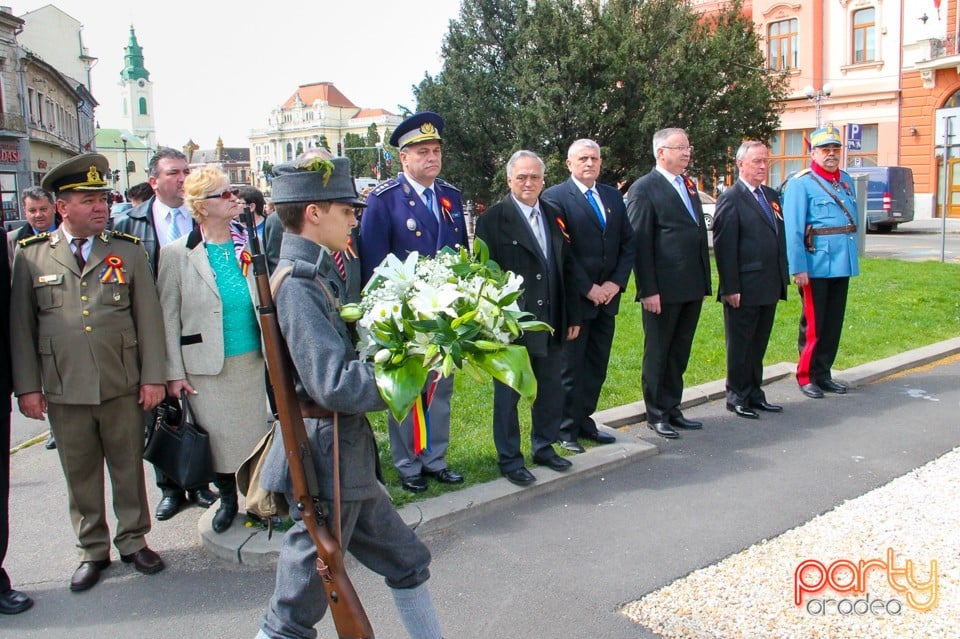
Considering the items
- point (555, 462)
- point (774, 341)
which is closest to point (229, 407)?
point (555, 462)

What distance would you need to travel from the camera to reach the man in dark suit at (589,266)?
5887 millimetres

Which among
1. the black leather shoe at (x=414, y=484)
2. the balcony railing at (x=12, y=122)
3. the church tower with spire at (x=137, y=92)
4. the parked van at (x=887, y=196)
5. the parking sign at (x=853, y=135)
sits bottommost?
the black leather shoe at (x=414, y=484)

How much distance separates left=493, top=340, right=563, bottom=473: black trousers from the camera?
5203mm

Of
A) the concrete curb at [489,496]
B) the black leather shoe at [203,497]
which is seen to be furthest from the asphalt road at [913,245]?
the black leather shoe at [203,497]

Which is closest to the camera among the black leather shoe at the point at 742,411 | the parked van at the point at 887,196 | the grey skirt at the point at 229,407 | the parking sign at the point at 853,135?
the grey skirt at the point at 229,407

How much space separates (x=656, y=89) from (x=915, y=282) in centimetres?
949

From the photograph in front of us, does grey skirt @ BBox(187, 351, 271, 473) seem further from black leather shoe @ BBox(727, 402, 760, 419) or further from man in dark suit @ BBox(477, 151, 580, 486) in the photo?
black leather shoe @ BBox(727, 402, 760, 419)

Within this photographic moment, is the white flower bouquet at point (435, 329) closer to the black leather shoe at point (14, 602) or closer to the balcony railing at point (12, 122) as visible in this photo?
the black leather shoe at point (14, 602)

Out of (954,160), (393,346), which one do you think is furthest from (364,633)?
(954,160)

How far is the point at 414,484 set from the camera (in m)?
5.07

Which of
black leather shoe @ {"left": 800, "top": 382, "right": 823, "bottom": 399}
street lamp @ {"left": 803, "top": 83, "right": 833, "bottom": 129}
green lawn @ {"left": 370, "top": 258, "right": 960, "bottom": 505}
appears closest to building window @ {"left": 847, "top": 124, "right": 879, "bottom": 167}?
street lamp @ {"left": 803, "top": 83, "right": 833, "bottom": 129}

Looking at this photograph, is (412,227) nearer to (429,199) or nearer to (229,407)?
(429,199)

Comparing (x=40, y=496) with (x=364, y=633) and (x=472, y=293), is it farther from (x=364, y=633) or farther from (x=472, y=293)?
(x=472, y=293)

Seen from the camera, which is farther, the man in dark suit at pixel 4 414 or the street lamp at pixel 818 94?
the street lamp at pixel 818 94
